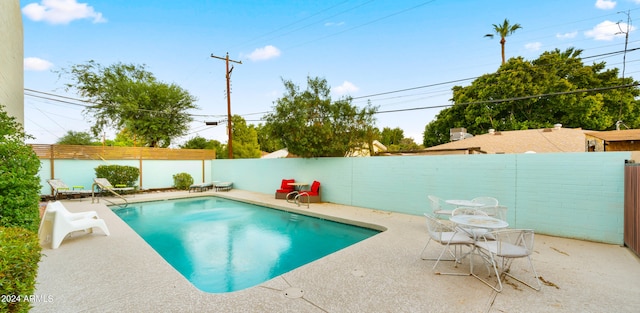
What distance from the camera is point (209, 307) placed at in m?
2.74

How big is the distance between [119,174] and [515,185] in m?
14.1

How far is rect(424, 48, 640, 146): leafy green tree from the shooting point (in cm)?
1764

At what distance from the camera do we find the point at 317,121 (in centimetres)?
1009

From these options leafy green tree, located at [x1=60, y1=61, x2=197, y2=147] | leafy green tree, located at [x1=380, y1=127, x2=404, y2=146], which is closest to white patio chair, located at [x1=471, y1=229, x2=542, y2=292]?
leafy green tree, located at [x1=60, y1=61, x2=197, y2=147]

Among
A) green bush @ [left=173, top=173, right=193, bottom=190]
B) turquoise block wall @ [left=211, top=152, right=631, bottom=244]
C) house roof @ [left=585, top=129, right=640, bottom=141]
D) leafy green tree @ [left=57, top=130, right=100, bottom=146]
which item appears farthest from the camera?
leafy green tree @ [left=57, top=130, right=100, bottom=146]

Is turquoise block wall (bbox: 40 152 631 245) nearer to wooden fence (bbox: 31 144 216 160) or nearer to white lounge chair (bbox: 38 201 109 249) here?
wooden fence (bbox: 31 144 216 160)

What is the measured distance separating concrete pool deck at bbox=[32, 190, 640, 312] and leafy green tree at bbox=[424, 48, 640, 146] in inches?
657

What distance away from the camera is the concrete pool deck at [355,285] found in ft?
9.10

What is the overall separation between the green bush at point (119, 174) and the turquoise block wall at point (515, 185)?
8899 mm

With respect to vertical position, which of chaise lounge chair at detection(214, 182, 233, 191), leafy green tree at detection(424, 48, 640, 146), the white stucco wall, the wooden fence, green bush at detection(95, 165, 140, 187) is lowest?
chaise lounge chair at detection(214, 182, 233, 191)

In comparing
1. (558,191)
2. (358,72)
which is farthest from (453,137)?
(558,191)

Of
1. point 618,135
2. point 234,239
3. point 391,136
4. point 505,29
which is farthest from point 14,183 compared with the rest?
point 391,136

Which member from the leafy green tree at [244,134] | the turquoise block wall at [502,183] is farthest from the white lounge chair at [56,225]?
the leafy green tree at [244,134]

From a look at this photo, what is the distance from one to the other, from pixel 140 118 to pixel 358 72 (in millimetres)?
14033
